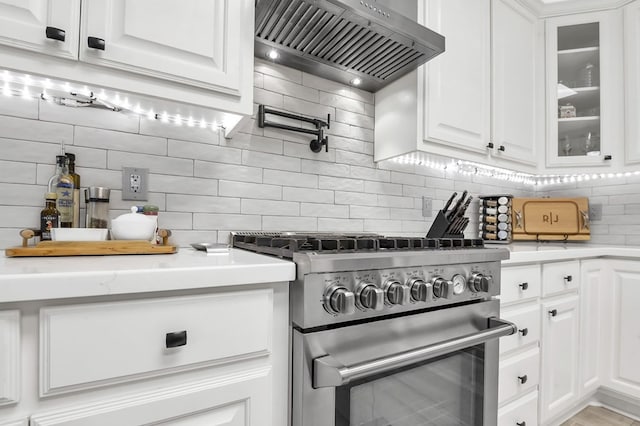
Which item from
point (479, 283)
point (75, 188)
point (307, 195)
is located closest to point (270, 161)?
point (307, 195)

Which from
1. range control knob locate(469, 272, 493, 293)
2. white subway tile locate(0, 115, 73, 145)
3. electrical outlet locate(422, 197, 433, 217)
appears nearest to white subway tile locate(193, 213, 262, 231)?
white subway tile locate(0, 115, 73, 145)

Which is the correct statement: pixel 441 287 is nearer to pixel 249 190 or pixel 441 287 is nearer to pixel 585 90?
pixel 249 190

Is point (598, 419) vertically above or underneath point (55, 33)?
underneath

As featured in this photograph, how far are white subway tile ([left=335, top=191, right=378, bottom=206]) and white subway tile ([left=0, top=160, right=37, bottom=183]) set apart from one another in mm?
1227

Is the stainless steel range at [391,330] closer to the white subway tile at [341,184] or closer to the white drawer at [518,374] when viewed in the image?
the white drawer at [518,374]

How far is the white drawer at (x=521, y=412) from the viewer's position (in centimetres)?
Result: 138

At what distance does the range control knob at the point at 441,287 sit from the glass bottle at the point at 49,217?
3.98 ft

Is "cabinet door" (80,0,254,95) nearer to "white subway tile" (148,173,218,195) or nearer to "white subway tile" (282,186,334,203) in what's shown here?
"white subway tile" (148,173,218,195)

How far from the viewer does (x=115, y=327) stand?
604 mm

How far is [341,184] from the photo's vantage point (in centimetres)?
174

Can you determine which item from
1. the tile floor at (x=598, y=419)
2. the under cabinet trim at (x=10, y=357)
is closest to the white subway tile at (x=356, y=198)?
the under cabinet trim at (x=10, y=357)

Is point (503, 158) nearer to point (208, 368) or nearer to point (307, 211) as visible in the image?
point (307, 211)

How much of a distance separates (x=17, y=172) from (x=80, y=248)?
1.55 ft

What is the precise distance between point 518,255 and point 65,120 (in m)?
1.85
